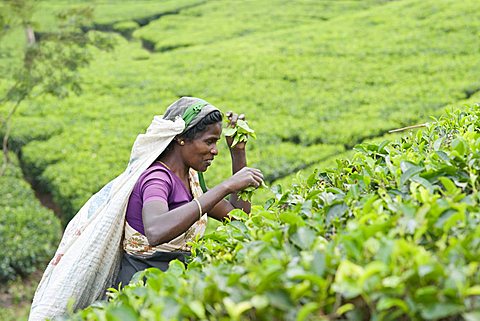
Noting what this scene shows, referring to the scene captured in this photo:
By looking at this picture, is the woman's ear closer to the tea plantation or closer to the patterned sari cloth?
the patterned sari cloth

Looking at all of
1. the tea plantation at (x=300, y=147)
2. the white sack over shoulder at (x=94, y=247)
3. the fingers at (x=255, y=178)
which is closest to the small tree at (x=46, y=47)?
the tea plantation at (x=300, y=147)

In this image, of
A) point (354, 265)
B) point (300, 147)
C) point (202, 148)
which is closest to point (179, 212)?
point (202, 148)

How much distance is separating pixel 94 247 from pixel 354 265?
4.56 ft

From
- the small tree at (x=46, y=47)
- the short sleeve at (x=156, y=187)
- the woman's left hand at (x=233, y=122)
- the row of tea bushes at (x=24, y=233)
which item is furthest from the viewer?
the small tree at (x=46, y=47)

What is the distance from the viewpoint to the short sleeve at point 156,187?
7.51 ft

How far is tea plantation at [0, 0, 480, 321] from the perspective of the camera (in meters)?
1.20

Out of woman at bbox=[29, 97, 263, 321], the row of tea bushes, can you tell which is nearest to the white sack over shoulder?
woman at bbox=[29, 97, 263, 321]

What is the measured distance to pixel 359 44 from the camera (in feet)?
42.3

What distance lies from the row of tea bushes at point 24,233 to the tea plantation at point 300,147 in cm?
2

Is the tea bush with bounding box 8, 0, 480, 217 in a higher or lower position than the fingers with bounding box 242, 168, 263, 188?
lower

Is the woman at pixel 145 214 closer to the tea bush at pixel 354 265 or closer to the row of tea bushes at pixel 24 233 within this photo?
the tea bush at pixel 354 265

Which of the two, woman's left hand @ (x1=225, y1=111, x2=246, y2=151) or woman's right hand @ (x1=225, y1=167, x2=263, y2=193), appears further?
woman's left hand @ (x1=225, y1=111, x2=246, y2=151)

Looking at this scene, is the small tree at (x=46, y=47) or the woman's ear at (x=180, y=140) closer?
the woman's ear at (x=180, y=140)

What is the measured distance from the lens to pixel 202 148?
2.49 metres
